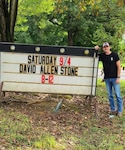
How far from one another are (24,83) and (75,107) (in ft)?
4.72

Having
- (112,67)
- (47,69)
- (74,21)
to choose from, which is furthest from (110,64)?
(74,21)

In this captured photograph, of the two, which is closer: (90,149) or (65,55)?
(90,149)

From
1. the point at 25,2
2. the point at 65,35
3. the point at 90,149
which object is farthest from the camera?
the point at 65,35

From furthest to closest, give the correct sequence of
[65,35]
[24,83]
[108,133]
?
[65,35] → [24,83] → [108,133]

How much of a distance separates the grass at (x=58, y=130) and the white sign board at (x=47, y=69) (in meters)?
0.53

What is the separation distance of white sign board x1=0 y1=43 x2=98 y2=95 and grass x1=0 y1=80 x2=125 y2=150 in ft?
1.75

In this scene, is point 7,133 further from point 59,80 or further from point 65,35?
point 65,35

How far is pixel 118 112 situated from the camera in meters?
8.30

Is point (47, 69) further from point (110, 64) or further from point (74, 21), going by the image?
point (74, 21)

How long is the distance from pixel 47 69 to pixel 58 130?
81.4 inches

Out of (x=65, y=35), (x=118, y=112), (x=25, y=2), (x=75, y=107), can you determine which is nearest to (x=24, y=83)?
(x=75, y=107)

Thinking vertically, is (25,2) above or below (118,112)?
above

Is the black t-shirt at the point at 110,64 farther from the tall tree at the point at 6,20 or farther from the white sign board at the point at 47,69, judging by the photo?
the tall tree at the point at 6,20

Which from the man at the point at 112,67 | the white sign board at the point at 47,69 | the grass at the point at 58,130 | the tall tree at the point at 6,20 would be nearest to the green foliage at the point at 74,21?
the tall tree at the point at 6,20
